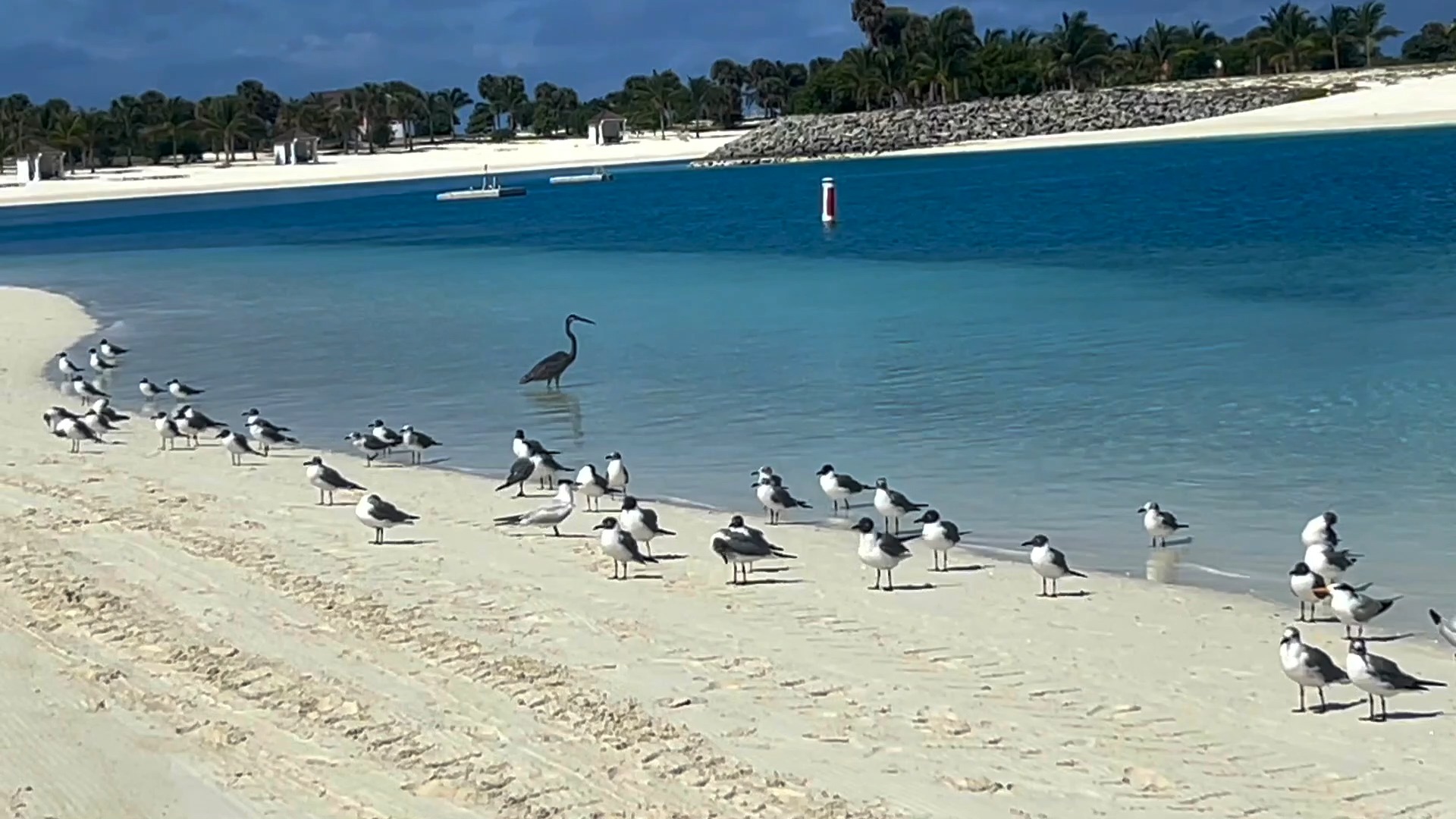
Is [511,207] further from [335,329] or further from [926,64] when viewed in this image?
[926,64]

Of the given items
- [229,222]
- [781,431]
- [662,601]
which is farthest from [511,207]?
[662,601]

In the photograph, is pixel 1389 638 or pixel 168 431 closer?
pixel 1389 638

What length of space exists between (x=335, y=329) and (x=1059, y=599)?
70.0ft

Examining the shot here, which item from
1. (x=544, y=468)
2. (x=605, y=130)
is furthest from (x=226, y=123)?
(x=544, y=468)

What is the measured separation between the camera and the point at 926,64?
469 feet

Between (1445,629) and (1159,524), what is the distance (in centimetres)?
290

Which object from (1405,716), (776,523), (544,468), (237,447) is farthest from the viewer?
(237,447)

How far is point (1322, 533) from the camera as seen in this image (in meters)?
11.4

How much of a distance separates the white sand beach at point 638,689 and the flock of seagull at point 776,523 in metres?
0.17

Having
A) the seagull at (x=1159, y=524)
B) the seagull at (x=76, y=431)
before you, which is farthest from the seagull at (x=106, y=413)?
the seagull at (x=1159, y=524)

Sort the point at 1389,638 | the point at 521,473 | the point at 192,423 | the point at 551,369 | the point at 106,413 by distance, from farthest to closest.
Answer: the point at 551,369 < the point at 106,413 < the point at 192,423 < the point at 521,473 < the point at 1389,638

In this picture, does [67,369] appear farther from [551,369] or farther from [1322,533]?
[1322,533]

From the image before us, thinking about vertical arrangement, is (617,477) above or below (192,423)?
below

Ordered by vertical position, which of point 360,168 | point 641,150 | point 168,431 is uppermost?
point 641,150
